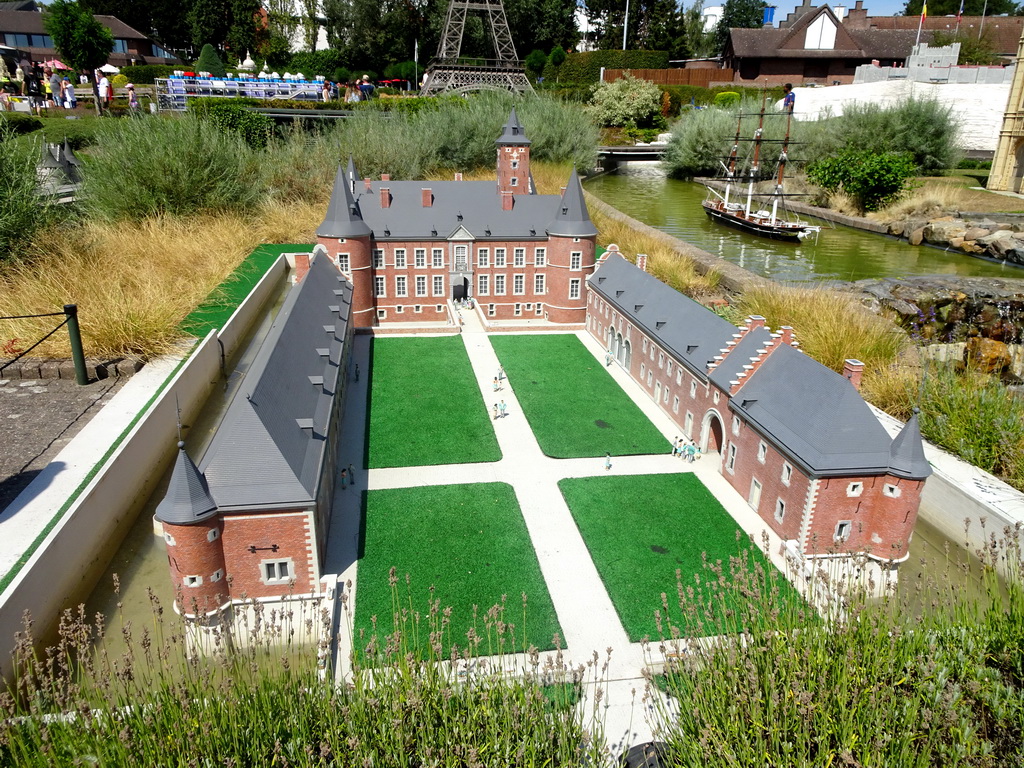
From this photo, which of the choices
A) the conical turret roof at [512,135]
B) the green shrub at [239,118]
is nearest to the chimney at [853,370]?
the conical turret roof at [512,135]

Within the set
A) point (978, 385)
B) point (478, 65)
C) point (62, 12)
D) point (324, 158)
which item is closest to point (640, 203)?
point (478, 65)

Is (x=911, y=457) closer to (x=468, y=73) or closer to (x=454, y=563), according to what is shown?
(x=454, y=563)

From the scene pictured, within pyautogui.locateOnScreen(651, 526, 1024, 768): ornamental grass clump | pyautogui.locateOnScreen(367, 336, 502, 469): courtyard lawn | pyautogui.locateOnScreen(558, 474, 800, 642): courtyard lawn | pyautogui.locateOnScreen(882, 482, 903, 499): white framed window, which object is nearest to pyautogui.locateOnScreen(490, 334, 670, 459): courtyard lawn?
pyautogui.locateOnScreen(367, 336, 502, 469): courtyard lawn

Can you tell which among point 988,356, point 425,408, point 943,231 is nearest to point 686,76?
point 943,231

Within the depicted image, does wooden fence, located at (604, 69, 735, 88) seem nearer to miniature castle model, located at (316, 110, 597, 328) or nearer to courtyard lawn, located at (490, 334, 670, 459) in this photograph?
miniature castle model, located at (316, 110, 597, 328)

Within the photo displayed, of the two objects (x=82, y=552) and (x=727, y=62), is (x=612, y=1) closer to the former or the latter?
(x=727, y=62)

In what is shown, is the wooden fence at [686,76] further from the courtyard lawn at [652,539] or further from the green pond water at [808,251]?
the courtyard lawn at [652,539]
